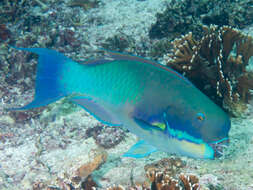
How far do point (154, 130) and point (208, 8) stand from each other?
6163mm

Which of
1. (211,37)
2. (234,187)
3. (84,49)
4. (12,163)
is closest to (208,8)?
(211,37)

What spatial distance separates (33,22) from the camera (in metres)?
7.28

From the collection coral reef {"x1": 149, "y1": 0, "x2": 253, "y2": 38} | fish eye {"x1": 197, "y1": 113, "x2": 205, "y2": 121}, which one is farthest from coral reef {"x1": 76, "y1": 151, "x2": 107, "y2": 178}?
coral reef {"x1": 149, "y1": 0, "x2": 253, "y2": 38}

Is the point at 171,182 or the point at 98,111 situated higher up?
the point at 98,111

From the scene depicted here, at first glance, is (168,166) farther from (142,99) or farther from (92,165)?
(142,99)

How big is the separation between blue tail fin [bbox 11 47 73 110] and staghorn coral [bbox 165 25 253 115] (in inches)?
94.7

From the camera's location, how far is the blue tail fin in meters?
1.93

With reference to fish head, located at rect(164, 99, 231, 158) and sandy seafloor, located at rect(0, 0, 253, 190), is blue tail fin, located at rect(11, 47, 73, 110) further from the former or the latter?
sandy seafloor, located at rect(0, 0, 253, 190)

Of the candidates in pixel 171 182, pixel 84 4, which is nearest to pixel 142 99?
pixel 171 182

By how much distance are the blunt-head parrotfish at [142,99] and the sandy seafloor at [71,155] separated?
4.10 ft

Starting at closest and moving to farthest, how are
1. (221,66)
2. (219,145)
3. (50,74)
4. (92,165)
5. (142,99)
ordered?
(142,99) → (50,74) → (219,145) → (92,165) → (221,66)

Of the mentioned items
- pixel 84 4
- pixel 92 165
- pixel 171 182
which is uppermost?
pixel 84 4

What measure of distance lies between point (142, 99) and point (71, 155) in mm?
2595

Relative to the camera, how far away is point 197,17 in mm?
6359
